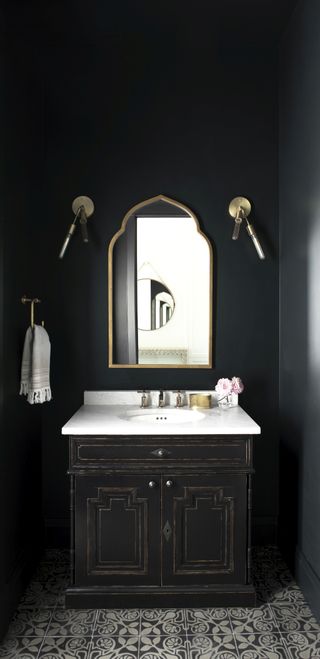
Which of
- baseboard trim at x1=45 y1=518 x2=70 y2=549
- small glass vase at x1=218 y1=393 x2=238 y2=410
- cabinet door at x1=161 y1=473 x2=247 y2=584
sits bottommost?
baseboard trim at x1=45 y1=518 x2=70 y2=549

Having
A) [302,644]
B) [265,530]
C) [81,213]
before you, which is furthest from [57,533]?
[81,213]

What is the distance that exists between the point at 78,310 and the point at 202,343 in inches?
27.3

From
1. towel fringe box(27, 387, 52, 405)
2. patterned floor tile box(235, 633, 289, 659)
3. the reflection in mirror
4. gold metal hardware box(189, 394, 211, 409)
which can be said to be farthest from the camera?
the reflection in mirror

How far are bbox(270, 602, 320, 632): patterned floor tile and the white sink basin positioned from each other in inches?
35.5

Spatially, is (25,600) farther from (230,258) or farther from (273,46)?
(273,46)

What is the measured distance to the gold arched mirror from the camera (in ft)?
9.87

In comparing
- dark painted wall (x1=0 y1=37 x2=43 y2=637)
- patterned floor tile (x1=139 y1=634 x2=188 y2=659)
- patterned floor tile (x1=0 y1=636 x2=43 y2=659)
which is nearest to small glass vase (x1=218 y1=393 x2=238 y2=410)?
dark painted wall (x1=0 y1=37 x2=43 y2=637)

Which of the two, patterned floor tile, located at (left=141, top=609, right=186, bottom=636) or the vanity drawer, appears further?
the vanity drawer

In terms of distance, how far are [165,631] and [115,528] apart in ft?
1.46

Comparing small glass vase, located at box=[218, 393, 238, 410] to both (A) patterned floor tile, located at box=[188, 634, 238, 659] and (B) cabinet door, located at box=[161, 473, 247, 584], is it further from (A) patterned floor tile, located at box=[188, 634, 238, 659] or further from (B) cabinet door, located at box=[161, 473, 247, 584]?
(A) patterned floor tile, located at box=[188, 634, 238, 659]

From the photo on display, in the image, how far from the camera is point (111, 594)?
7.96ft

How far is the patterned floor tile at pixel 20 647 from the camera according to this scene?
6.94ft

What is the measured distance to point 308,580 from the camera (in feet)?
8.09

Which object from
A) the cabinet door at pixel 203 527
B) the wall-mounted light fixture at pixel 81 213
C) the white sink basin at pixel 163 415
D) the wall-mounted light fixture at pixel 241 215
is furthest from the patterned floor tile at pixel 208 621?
the wall-mounted light fixture at pixel 81 213
